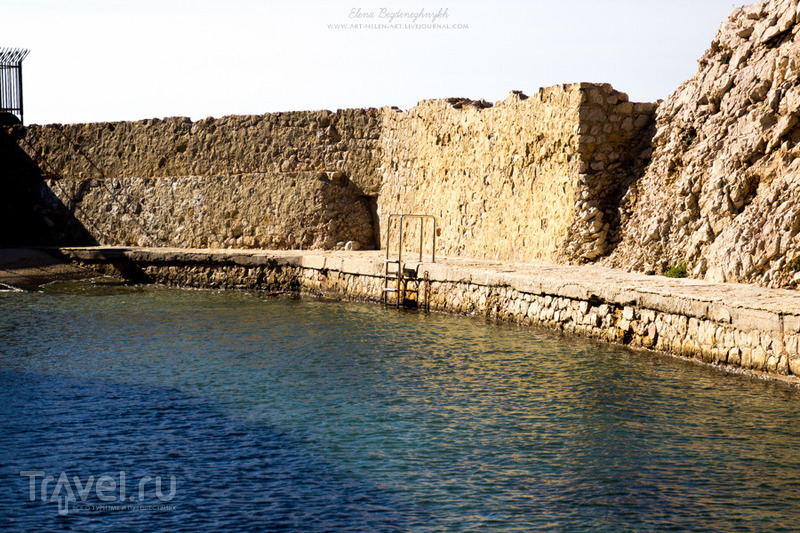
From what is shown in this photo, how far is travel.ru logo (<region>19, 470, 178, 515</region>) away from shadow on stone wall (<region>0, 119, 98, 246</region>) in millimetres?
17871

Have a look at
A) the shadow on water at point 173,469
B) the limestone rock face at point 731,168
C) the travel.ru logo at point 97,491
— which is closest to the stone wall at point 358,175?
the limestone rock face at point 731,168

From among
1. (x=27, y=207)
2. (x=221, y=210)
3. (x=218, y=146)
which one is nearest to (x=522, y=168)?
(x=221, y=210)

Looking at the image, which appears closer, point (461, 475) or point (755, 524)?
point (755, 524)

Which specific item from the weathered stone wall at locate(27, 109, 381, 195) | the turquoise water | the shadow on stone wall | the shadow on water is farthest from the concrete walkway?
the shadow on water

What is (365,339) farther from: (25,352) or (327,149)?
(327,149)

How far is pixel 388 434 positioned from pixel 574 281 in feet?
18.5

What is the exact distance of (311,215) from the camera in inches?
844

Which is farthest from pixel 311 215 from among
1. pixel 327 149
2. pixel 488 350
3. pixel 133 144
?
pixel 488 350

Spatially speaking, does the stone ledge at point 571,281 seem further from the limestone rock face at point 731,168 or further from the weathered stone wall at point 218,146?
the weathered stone wall at point 218,146

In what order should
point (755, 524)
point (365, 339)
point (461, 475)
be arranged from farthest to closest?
point (365, 339) < point (461, 475) < point (755, 524)

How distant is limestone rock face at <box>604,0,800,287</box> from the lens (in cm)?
1241

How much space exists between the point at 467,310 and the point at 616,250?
271 centimetres

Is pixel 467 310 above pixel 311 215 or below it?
below

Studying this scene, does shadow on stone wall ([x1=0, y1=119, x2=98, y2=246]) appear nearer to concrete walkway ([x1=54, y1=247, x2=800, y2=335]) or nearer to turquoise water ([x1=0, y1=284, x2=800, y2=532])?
concrete walkway ([x1=54, y1=247, x2=800, y2=335])
